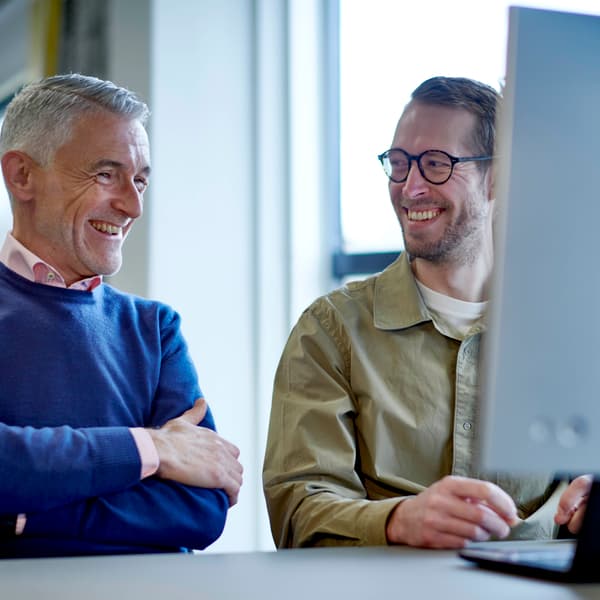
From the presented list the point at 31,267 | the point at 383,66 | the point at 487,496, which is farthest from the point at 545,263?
the point at 383,66

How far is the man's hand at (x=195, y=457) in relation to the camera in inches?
61.5

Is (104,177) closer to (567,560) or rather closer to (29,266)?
(29,266)

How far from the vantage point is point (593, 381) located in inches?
32.0

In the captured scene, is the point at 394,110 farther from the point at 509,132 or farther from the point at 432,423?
the point at 509,132

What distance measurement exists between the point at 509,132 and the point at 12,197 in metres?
1.25

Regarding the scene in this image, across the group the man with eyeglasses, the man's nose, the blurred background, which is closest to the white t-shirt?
the man with eyeglasses

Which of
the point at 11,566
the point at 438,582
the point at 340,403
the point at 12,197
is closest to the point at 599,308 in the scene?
the point at 438,582

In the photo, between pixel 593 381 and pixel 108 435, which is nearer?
pixel 593 381

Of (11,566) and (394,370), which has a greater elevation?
(394,370)

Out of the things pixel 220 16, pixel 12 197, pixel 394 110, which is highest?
pixel 220 16

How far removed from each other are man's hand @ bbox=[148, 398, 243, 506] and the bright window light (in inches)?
66.4

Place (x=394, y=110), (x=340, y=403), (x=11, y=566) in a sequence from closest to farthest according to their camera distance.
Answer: (x=11, y=566), (x=340, y=403), (x=394, y=110)

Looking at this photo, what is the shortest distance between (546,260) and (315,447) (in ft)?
2.72

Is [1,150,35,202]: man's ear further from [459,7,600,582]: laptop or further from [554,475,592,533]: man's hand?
[459,7,600,582]: laptop
